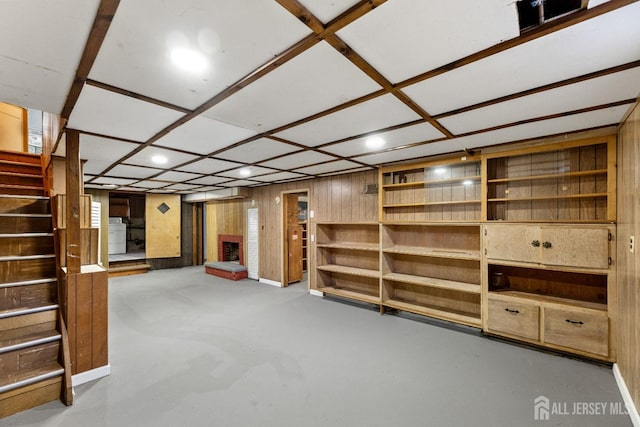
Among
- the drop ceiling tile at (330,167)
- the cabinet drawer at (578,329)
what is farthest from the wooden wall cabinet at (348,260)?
the cabinet drawer at (578,329)

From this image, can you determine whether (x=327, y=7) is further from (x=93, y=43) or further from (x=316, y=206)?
(x=316, y=206)

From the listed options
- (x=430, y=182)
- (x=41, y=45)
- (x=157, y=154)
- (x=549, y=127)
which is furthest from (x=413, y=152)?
(x=41, y=45)

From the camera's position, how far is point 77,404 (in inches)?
82.0

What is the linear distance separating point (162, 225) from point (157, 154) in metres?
5.33

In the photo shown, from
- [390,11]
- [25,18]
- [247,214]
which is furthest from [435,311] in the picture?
[247,214]

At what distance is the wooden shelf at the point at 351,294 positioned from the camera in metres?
4.18

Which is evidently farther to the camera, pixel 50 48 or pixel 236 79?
pixel 236 79

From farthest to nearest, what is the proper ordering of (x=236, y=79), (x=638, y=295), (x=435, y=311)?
(x=435, y=311)
(x=638, y=295)
(x=236, y=79)

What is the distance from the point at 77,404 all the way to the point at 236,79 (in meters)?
2.69

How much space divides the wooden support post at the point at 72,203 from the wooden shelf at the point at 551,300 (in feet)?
13.9

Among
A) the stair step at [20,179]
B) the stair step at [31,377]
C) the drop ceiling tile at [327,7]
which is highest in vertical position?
the drop ceiling tile at [327,7]

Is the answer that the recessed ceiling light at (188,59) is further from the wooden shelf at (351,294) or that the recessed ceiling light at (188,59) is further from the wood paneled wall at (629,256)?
the wooden shelf at (351,294)

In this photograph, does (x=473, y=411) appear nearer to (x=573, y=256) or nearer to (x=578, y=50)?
(x=573, y=256)

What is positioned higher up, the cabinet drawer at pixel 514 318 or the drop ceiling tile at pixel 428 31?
the drop ceiling tile at pixel 428 31
